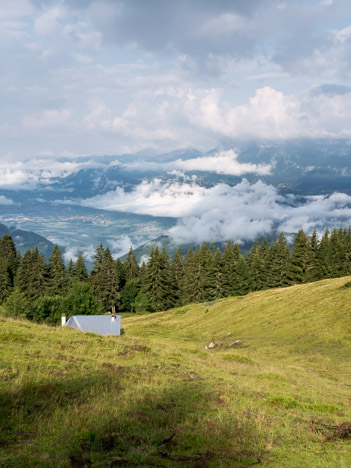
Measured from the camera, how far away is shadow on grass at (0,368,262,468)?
807 centimetres

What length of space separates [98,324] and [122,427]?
107 feet

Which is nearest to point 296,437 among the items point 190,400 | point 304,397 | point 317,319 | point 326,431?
point 326,431

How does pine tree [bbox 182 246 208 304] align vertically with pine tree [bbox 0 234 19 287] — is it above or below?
below

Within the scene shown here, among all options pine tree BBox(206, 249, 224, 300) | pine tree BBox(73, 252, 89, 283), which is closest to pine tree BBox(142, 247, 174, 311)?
pine tree BBox(206, 249, 224, 300)

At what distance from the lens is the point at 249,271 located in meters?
102

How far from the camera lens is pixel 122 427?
996cm

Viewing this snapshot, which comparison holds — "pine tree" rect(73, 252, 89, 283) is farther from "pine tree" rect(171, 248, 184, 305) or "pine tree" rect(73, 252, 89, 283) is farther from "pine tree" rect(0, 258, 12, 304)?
"pine tree" rect(171, 248, 184, 305)

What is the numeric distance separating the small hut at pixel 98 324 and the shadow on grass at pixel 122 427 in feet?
84.6

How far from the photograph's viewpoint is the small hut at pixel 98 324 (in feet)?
129

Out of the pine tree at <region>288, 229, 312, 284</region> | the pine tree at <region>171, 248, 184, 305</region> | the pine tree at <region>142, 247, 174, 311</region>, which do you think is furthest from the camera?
the pine tree at <region>171, 248, 184, 305</region>

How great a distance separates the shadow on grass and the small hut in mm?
25792

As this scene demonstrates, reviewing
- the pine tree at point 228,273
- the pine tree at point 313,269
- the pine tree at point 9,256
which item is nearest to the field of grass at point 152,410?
the pine tree at point 313,269

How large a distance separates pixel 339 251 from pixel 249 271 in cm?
2526

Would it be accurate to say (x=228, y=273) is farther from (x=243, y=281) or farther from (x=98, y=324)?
(x=98, y=324)
